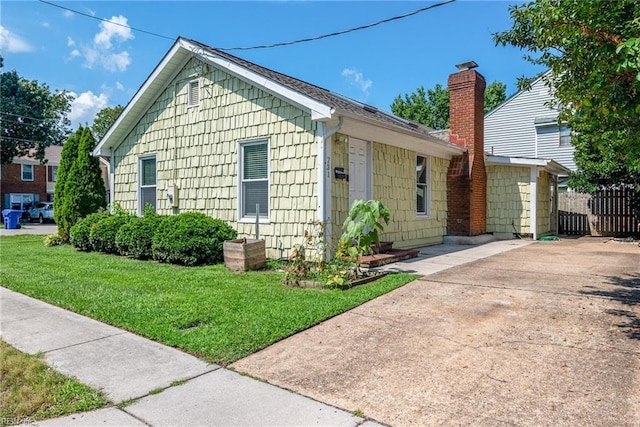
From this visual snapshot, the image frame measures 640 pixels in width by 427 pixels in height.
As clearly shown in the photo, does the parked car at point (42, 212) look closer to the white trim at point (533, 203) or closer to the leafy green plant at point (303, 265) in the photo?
the leafy green plant at point (303, 265)

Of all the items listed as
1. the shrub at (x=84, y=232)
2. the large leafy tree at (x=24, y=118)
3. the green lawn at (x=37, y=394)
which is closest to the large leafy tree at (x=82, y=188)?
the shrub at (x=84, y=232)

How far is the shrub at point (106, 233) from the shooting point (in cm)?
1015

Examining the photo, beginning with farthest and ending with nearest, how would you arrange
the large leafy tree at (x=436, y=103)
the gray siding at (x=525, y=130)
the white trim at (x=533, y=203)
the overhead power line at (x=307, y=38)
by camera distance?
the large leafy tree at (x=436, y=103), the gray siding at (x=525, y=130), the white trim at (x=533, y=203), the overhead power line at (x=307, y=38)

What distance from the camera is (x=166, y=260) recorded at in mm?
8734

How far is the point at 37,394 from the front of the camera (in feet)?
9.96

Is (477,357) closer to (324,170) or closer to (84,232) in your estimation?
(324,170)

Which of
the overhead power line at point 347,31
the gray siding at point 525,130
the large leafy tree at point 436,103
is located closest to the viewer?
the overhead power line at point 347,31

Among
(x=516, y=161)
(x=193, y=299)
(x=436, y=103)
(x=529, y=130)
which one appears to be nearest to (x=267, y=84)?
(x=193, y=299)

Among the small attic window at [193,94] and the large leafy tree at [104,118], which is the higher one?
the large leafy tree at [104,118]

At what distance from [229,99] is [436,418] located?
8568mm

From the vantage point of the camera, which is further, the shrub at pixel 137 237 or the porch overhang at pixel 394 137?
the shrub at pixel 137 237

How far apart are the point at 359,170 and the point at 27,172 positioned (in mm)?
38751

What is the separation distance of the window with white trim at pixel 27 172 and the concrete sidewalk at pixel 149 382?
38815 mm

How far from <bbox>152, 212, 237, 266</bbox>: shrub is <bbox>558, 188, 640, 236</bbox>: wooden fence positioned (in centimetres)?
1468
